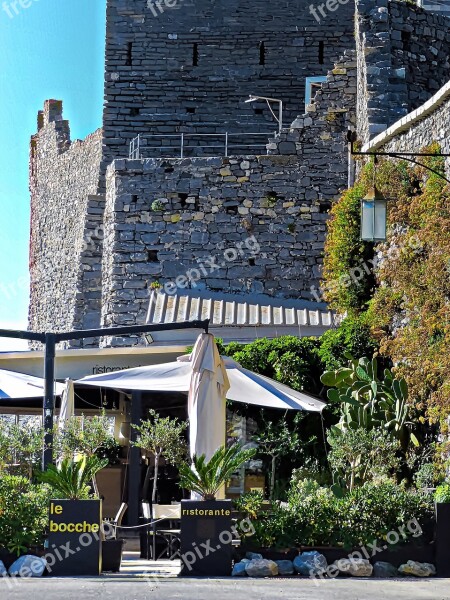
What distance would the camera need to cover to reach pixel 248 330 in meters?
20.3

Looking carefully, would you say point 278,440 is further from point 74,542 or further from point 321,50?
point 321,50

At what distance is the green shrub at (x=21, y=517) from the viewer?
11219 mm

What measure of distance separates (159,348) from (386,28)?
6713mm

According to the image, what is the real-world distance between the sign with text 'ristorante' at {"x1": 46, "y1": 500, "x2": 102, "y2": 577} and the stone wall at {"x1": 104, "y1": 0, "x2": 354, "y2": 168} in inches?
556

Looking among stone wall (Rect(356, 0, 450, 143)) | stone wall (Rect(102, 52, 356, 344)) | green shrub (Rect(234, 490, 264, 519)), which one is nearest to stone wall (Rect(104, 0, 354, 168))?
stone wall (Rect(102, 52, 356, 344))

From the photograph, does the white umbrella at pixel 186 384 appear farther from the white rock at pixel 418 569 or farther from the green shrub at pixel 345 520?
the white rock at pixel 418 569

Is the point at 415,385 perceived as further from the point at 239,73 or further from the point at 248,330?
the point at 239,73

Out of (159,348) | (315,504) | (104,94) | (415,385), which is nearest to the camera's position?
(315,504)

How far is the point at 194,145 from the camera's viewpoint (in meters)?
24.3

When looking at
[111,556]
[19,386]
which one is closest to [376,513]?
[111,556]

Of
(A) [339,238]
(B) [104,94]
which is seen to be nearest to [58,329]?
(B) [104,94]

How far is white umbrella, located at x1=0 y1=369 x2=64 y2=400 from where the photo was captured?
1538cm

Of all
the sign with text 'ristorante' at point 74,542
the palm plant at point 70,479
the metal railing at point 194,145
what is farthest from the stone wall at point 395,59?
the sign with text 'ristorante' at point 74,542

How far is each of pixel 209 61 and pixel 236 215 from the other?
469cm
